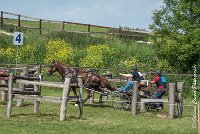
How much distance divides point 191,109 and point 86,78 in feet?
14.0

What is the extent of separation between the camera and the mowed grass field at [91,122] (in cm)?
1329

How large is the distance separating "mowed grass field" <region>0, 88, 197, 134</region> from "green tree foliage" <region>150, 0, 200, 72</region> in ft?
32.0

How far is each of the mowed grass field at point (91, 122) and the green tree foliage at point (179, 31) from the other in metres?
9.76

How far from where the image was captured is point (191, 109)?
68.4ft

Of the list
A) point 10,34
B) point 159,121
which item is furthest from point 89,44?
point 159,121

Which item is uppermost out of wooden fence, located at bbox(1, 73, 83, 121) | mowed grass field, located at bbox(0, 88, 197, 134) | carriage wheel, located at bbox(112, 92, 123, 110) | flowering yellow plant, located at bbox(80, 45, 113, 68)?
flowering yellow plant, located at bbox(80, 45, 113, 68)

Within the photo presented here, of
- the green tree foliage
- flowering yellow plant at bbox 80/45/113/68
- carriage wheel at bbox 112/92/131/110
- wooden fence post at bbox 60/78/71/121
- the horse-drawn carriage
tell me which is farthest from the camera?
flowering yellow plant at bbox 80/45/113/68

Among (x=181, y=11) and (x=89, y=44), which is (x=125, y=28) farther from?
(x=181, y=11)

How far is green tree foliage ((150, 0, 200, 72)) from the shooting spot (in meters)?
28.5

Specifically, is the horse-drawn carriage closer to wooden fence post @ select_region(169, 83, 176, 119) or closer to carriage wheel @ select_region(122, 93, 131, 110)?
carriage wheel @ select_region(122, 93, 131, 110)

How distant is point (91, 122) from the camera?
15.2 metres

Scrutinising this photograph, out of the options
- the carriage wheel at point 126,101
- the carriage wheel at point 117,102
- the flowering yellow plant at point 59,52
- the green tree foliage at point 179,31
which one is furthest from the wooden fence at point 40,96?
the flowering yellow plant at point 59,52

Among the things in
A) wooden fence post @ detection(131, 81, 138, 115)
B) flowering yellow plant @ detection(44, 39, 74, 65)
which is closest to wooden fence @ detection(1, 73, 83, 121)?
wooden fence post @ detection(131, 81, 138, 115)

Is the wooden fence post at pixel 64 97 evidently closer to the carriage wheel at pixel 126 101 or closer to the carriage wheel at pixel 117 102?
the carriage wheel at pixel 126 101
